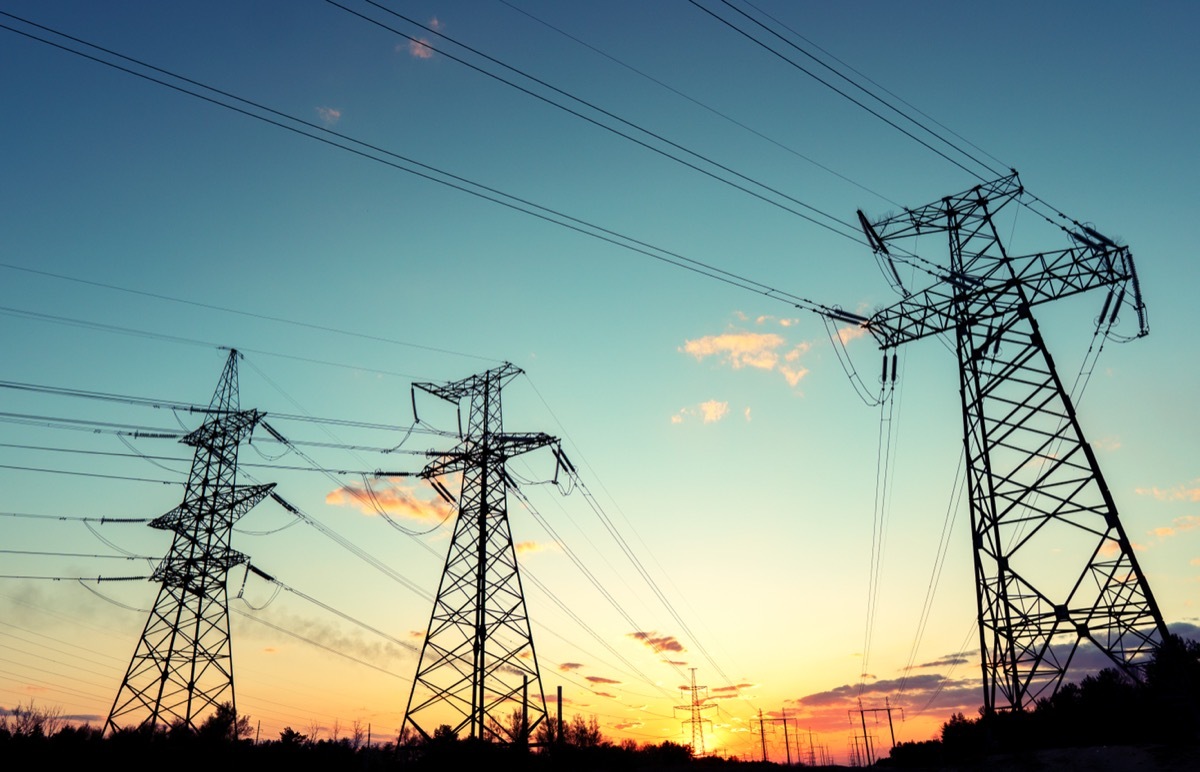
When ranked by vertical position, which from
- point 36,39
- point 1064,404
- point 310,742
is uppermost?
point 36,39

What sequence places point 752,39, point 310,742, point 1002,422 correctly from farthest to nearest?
point 310,742, point 1002,422, point 752,39

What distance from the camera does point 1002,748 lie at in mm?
17016

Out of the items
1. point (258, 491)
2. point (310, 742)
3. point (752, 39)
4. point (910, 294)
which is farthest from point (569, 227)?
point (310, 742)

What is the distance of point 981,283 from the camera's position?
2034 cm

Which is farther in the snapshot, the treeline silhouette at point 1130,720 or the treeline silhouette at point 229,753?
the treeline silhouette at point 229,753

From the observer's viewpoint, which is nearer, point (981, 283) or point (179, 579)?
point (981, 283)

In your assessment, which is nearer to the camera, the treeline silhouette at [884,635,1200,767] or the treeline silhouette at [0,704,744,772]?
the treeline silhouette at [884,635,1200,767]

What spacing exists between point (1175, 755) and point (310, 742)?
1726 inches

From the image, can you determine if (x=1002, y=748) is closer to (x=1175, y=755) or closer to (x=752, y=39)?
(x=1175, y=755)

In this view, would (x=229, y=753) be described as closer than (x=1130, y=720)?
No

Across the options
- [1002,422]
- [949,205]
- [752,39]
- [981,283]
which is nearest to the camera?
[752,39]

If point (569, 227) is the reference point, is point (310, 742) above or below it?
below

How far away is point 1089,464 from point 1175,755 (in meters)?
6.28

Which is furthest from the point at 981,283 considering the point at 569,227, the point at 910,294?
the point at 569,227
